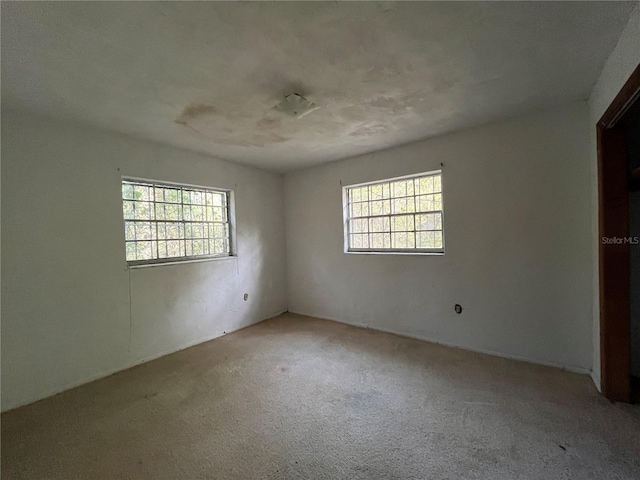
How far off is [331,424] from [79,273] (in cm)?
271

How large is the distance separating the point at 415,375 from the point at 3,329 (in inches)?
141

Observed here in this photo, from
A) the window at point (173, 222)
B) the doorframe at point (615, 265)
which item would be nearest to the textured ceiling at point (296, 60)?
the doorframe at point (615, 265)

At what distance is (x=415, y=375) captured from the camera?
103 inches

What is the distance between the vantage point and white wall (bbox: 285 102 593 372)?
101 inches

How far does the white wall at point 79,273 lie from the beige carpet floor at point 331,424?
12.5 inches

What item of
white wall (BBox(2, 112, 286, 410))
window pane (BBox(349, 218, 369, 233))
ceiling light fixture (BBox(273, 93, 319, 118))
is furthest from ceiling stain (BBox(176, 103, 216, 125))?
window pane (BBox(349, 218, 369, 233))

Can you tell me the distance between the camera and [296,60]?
1.78 metres

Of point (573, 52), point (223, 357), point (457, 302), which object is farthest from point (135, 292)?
point (573, 52)

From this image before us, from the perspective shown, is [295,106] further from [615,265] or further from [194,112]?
[615,265]

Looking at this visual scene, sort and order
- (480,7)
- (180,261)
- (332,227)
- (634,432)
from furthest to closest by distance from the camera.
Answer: (332,227)
(180,261)
(634,432)
(480,7)

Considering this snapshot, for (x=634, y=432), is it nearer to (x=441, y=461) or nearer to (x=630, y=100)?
(x=441, y=461)

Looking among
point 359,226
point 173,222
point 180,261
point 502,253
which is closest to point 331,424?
point 502,253

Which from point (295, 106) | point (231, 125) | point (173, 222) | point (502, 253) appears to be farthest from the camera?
point (173, 222)

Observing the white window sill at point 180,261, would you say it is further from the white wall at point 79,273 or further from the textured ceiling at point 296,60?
the textured ceiling at point 296,60
